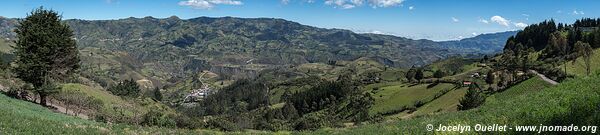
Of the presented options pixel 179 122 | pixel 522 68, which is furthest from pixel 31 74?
pixel 522 68

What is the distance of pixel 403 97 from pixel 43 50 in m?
124

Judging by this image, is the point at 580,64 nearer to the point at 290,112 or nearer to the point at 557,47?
the point at 557,47

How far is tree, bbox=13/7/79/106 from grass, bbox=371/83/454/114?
341 feet

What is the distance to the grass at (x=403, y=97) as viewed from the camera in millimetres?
148750

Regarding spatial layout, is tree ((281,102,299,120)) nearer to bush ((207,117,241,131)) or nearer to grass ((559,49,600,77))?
grass ((559,49,600,77))

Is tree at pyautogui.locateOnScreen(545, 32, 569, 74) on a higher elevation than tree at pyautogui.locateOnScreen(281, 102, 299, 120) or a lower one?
higher

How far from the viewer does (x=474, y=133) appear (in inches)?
658

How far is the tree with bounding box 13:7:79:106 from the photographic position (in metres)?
53.1

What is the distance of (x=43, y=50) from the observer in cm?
5344

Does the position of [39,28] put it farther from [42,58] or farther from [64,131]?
[64,131]

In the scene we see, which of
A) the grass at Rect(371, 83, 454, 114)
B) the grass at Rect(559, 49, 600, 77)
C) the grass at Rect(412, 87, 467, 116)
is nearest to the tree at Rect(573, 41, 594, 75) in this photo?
the grass at Rect(559, 49, 600, 77)

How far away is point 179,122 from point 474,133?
5164cm

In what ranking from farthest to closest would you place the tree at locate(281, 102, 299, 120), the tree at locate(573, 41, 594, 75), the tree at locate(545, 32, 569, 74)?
the tree at locate(281, 102, 299, 120)
the tree at locate(545, 32, 569, 74)
the tree at locate(573, 41, 594, 75)

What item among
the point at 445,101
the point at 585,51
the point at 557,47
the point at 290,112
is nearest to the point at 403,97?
the point at 445,101
